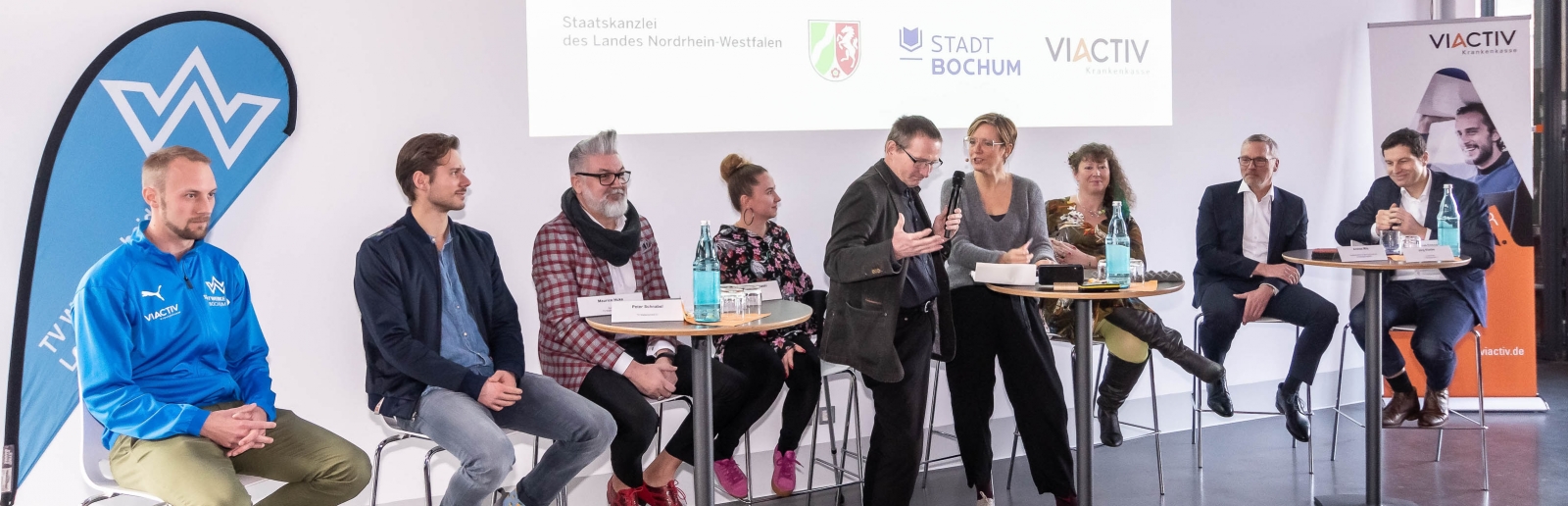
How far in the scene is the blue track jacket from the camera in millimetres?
2354

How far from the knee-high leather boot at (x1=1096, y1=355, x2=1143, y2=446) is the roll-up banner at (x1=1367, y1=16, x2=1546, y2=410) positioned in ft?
6.90

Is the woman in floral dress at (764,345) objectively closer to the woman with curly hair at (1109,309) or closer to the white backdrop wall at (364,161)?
the white backdrop wall at (364,161)

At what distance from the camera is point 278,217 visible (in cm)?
376

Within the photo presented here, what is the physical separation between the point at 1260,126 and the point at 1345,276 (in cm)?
98

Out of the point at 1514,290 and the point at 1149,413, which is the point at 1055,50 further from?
the point at 1514,290

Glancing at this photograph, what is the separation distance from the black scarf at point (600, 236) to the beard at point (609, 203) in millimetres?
31

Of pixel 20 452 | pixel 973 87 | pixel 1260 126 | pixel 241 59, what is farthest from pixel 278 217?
pixel 1260 126

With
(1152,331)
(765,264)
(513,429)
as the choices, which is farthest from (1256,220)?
(513,429)

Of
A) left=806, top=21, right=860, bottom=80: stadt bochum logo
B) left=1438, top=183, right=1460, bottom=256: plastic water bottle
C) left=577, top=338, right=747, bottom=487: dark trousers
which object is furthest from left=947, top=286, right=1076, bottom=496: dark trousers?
left=1438, top=183, right=1460, bottom=256: plastic water bottle

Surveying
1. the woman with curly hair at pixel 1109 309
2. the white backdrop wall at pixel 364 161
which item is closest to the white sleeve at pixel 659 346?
the white backdrop wall at pixel 364 161

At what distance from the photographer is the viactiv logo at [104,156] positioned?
341 cm

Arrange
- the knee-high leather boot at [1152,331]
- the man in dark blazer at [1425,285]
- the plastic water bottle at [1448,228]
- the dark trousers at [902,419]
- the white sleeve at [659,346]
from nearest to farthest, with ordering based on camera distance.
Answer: the dark trousers at [902,419] → the white sleeve at [659,346] → the plastic water bottle at [1448,228] → the knee-high leather boot at [1152,331] → the man in dark blazer at [1425,285]

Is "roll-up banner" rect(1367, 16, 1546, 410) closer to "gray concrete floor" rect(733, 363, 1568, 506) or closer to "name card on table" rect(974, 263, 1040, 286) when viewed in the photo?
"gray concrete floor" rect(733, 363, 1568, 506)

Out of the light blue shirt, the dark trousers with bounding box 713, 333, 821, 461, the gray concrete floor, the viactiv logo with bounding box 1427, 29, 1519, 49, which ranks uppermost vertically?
the viactiv logo with bounding box 1427, 29, 1519, 49
